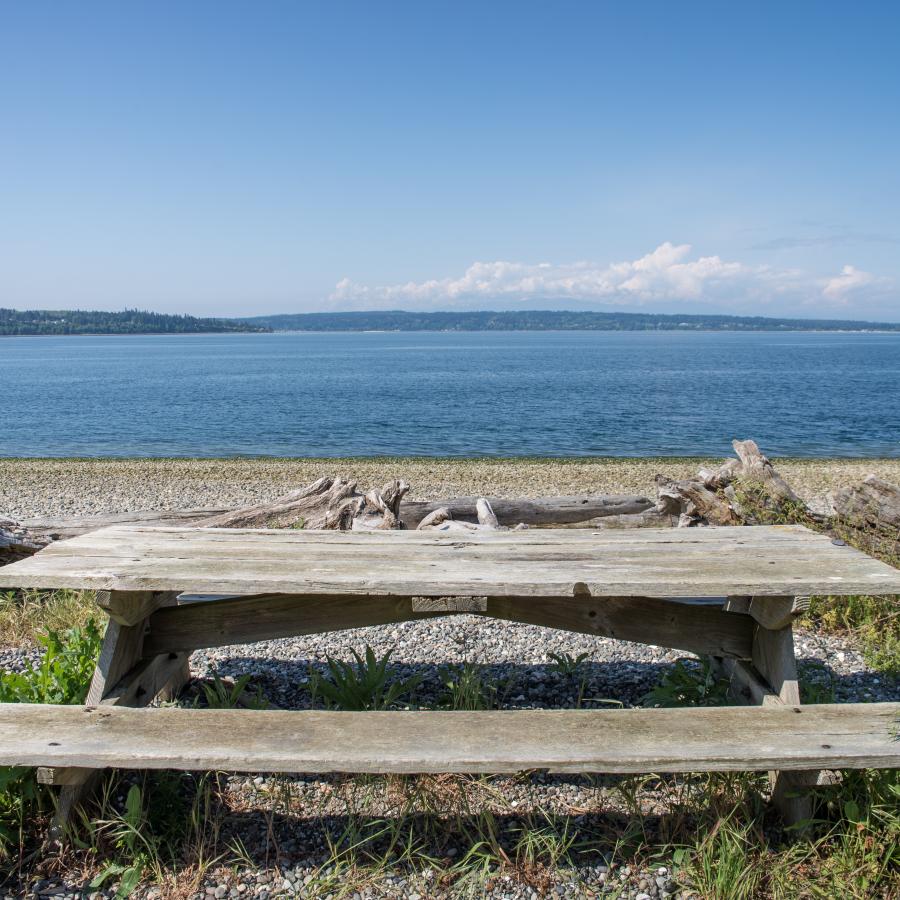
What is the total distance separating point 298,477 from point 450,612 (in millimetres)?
14911

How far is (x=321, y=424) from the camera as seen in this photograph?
31.4 m

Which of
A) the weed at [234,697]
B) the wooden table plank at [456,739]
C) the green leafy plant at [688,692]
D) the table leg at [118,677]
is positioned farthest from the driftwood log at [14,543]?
the green leafy plant at [688,692]

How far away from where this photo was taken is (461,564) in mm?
3293

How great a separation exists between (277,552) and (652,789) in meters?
2.12

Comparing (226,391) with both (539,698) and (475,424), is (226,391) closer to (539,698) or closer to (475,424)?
(475,424)

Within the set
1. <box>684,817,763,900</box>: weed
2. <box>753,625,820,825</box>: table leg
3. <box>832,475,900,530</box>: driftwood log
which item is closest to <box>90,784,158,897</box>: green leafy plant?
<box>684,817,763,900</box>: weed

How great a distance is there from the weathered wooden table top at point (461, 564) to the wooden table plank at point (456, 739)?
0.54 meters

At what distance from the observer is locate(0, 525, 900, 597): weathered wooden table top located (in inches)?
116

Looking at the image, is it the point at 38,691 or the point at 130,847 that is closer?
the point at 130,847

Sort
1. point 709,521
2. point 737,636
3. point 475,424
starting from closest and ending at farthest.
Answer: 1. point 737,636
2. point 709,521
3. point 475,424

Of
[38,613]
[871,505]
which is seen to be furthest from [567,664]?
[871,505]

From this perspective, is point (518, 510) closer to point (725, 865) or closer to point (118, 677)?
point (118, 677)

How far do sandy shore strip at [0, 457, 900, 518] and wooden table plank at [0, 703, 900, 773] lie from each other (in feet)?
31.8

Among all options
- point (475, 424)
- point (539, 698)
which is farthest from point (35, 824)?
point (475, 424)
